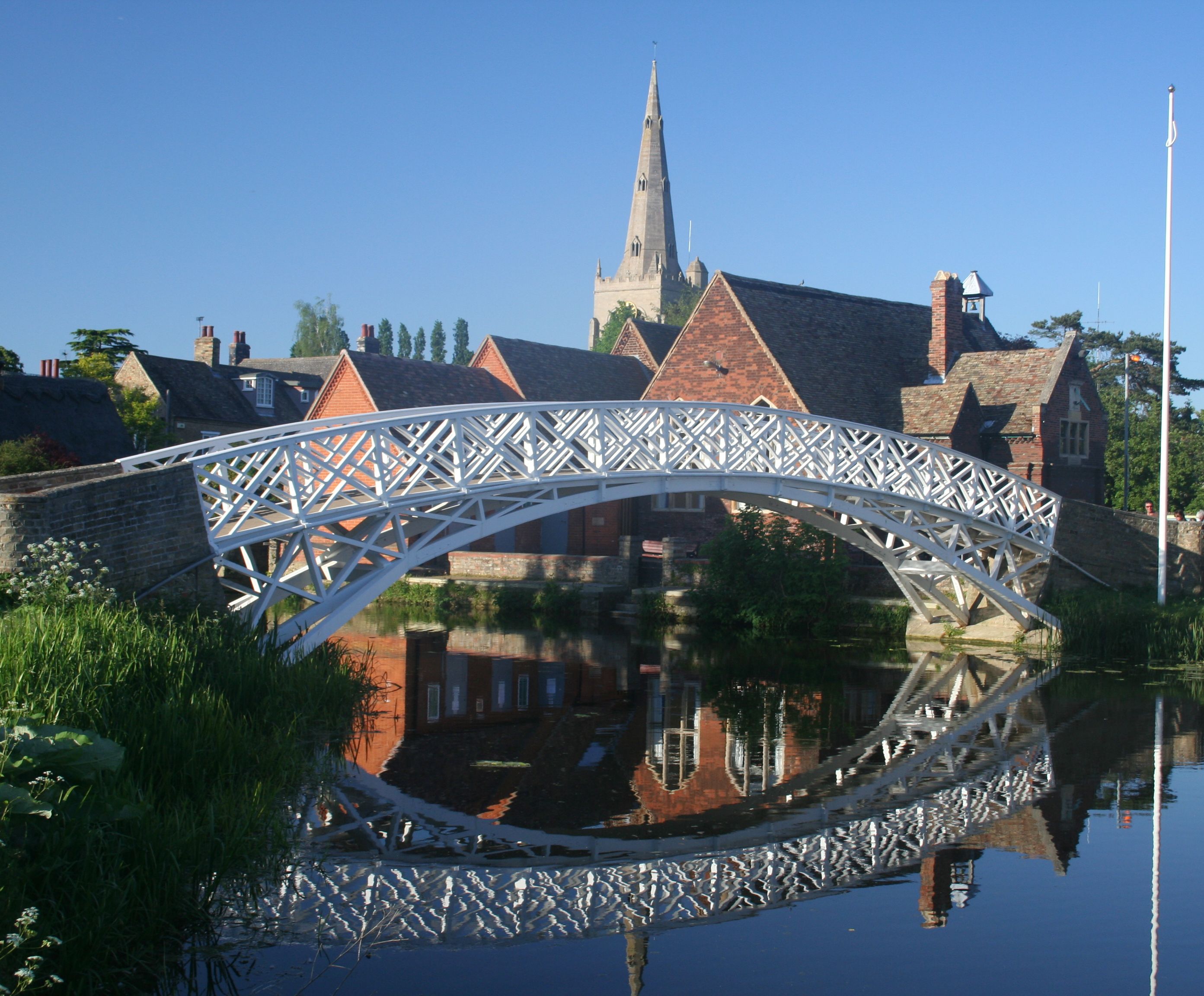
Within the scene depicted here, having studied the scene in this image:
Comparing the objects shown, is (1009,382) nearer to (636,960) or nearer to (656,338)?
(656,338)

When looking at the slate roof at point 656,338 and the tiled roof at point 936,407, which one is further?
the slate roof at point 656,338

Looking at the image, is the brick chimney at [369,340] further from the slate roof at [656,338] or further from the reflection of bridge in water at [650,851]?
the reflection of bridge in water at [650,851]

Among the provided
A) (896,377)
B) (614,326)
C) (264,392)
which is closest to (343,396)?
(896,377)

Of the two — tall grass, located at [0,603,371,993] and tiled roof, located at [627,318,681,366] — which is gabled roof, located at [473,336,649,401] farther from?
tall grass, located at [0,603,371,993]

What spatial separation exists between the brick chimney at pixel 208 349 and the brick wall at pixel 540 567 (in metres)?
23.8

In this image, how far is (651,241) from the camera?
101 meters

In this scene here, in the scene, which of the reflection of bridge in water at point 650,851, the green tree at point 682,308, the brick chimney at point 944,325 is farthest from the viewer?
the green tree at point 682,308

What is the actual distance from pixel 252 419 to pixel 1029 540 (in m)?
34.2

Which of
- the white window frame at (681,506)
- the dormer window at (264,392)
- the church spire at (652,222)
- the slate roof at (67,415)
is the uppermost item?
the church spire at (652,222)

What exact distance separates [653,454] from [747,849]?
9.60 metres

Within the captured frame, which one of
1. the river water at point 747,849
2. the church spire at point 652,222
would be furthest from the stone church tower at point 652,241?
the river water at point 747,849

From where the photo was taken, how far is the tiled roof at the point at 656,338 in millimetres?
44719

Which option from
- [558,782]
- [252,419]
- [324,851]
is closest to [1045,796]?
[558,782]

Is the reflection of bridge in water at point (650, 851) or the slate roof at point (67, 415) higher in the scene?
the slate roof at point (67, 415)
